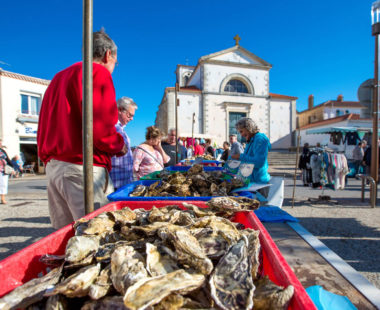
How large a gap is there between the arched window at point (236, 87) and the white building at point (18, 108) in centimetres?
1879

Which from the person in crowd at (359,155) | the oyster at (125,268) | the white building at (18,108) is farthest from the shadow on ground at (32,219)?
the white building at (18,108)

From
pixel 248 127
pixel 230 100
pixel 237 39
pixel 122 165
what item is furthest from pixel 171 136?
pixel 237 39

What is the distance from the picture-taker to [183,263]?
0.71 m

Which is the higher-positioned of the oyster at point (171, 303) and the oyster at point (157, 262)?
the oyster at point (157, 262)

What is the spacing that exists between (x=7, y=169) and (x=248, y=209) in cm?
738

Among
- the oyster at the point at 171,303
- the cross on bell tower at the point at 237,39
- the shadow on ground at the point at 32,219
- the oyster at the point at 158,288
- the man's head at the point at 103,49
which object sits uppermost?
the cross on bell tower at the point at 237,39

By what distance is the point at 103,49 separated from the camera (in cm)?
169

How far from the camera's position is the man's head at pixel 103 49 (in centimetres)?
167

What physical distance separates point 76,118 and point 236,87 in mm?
28693

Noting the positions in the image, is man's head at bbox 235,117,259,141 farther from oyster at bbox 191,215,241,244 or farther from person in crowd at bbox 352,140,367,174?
person in crowd at bbox 352,140,367,174

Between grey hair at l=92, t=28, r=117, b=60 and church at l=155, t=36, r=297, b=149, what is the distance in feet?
76.7

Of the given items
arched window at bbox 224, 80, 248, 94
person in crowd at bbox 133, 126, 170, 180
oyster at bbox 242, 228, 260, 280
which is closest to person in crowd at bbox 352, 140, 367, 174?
person in crowd at bbox 133, 126, 170, 180

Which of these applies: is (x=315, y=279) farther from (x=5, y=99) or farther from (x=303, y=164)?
(x=5, y=99)

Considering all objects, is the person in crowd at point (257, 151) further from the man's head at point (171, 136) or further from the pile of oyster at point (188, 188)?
the man's head at point (171, 136)
